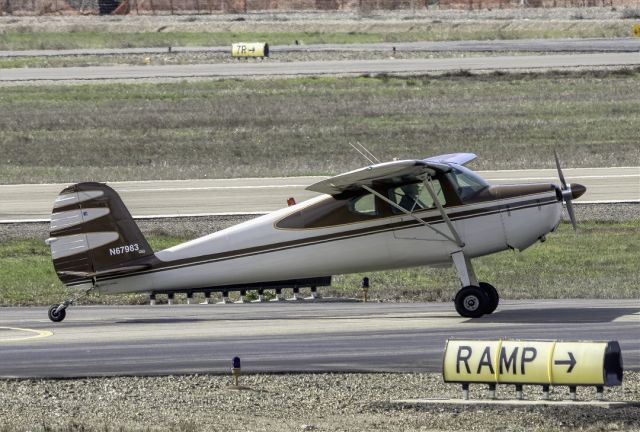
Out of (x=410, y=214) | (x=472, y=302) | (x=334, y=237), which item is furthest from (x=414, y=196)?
(x=472, y=302)

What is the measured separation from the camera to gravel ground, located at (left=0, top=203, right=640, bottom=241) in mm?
30531

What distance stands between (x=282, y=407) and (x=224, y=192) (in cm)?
2010

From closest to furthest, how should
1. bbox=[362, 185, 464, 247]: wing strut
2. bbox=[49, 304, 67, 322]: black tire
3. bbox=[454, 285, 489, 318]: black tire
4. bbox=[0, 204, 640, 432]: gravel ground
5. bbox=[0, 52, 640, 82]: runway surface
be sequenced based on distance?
bbox=[0, 204, 640, 432]: gravel ground, bbox=[454, 285, 489, 318]: black tire, bbox=[362, 185, 464, 247]: wing strut, bbox=[49, 304, 67, 322]: black tire, bbox=[0, 52, 640, 82]: runway surface

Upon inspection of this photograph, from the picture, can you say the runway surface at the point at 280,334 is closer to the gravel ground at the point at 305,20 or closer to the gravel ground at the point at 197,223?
the gravel ground at the point at 197,223

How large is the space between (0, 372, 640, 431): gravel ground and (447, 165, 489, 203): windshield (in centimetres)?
442

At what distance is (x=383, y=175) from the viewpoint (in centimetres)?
1988

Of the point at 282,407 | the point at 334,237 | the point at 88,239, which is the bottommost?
the point at 282,407

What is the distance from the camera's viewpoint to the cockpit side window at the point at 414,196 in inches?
799

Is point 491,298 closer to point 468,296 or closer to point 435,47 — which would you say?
point 468,296

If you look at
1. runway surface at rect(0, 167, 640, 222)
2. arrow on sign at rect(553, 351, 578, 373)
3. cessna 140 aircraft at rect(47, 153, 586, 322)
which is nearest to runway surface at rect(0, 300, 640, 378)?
cessna 140 aircraft at rect(47, 153, 586, 322)

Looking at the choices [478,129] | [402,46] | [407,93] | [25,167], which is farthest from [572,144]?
[402,46]

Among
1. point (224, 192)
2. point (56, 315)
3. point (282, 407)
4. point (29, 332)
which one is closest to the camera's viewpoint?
point (282, 407)

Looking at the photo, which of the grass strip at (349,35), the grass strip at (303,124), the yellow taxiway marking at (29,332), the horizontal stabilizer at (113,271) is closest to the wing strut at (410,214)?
the horizontal stabilizer at (113,271)

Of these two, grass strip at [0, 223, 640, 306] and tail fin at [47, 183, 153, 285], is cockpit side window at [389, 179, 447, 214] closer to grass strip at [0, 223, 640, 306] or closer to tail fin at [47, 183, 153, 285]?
grass strip at [0, 223, 640, 306]
